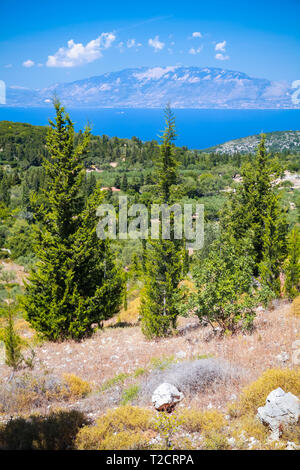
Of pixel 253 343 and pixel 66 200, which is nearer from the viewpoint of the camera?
pixel 253 343

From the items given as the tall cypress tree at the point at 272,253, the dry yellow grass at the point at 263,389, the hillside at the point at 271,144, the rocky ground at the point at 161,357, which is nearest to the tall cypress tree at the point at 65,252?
the rocky ground at the point at 161,357

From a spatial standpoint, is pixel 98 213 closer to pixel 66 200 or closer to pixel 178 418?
pixel 66 200

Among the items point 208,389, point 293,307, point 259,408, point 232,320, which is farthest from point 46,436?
point 293,307

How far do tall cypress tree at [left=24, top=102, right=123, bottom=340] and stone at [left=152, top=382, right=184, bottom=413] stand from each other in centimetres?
634

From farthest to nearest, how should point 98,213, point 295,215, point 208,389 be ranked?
1. point 295,215
2. point 98,213
3. point 208,389

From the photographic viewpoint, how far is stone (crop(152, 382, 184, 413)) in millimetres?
6590

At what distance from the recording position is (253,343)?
9.43 metres

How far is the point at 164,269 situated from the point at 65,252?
4.40 meters

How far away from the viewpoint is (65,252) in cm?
1275

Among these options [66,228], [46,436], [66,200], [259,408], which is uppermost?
[66,200]

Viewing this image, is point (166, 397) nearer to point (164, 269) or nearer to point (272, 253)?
point (164, 269)

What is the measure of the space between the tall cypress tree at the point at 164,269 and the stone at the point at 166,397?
6402 mm
